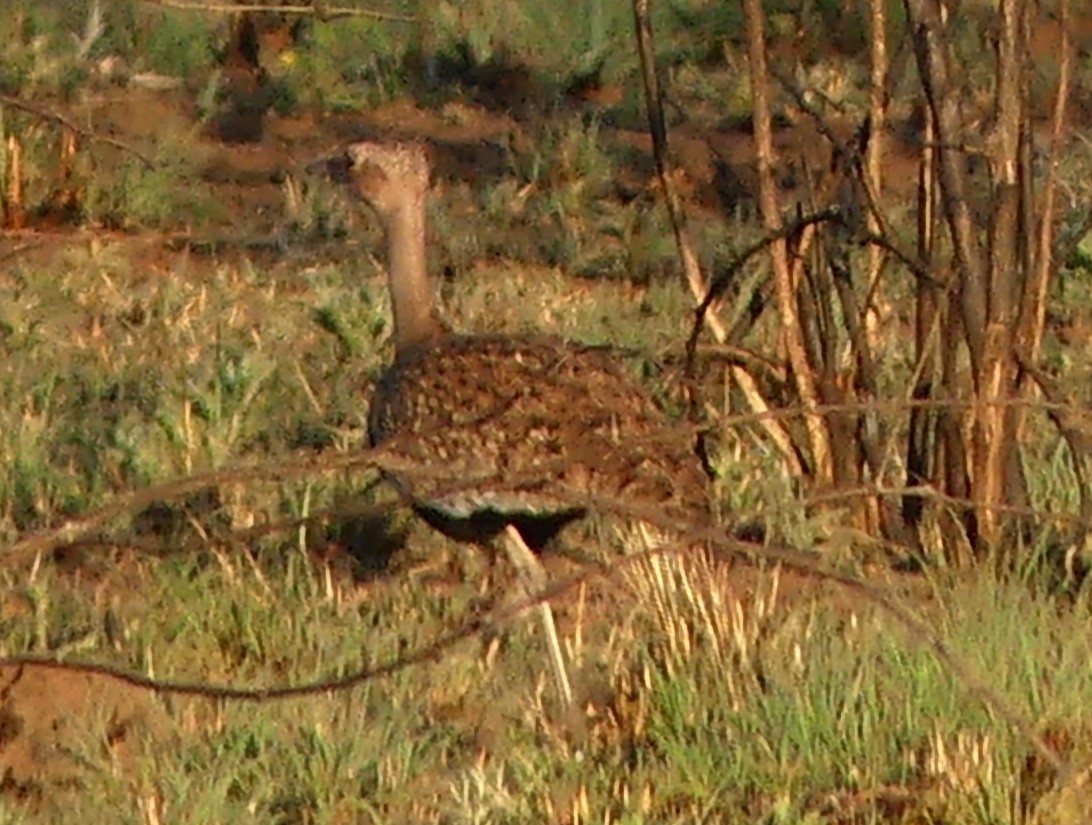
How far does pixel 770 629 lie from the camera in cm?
455

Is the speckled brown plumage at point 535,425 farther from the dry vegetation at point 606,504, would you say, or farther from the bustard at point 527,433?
the dry vegetation at point 606,504

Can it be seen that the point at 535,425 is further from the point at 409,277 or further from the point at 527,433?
the point at 409,277

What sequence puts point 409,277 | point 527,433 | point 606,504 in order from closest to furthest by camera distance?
point 606,504 < point 527,433 < point 409,277

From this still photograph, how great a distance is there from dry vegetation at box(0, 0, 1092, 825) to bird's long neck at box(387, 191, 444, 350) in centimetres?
38

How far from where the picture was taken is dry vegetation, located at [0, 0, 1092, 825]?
401 centimetres

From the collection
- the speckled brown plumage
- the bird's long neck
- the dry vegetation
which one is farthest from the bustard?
the bird's long neck

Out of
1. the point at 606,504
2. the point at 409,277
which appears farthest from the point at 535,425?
the point at 606,504

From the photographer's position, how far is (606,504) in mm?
2996

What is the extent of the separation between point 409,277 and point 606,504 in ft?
9.96

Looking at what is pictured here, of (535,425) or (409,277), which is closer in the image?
(535,425)

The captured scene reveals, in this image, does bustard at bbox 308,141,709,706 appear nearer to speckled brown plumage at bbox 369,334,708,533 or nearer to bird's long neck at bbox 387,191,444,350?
speckled brown plumage at bbox 369,334,708,533

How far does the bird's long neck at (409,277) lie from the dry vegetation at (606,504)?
378 mm

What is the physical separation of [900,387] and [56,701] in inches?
94.1

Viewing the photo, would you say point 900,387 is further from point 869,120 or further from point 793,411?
point 793,411
